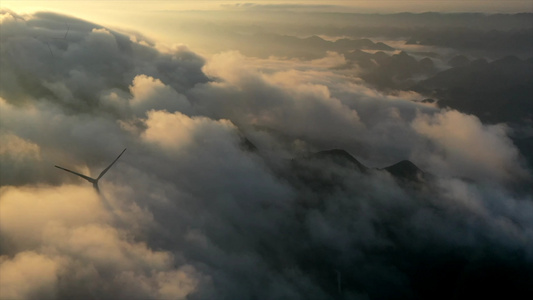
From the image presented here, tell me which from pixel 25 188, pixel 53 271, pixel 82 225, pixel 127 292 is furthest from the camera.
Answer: pixel 25 188

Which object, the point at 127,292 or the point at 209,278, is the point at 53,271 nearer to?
the point at 127,292

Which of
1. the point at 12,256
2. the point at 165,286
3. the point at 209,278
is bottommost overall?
the point at 209,278

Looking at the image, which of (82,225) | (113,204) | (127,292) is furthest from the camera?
(113,204)

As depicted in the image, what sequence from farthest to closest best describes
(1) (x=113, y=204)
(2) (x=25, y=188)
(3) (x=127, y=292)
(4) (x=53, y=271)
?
(1) (x=113, y=204), (2) (x=25, y=188), (3) (x=127, y=292), (4) (x=53, y=271)

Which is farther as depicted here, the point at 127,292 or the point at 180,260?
the point at 180,260

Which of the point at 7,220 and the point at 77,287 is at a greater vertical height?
the point at 7,220

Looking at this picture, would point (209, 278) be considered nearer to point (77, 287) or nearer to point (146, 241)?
point (146, 241)

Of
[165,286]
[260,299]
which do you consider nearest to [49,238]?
[165,286]

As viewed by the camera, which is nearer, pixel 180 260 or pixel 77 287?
pixel 77 287

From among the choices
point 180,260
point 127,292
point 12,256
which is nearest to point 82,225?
point 12,256
